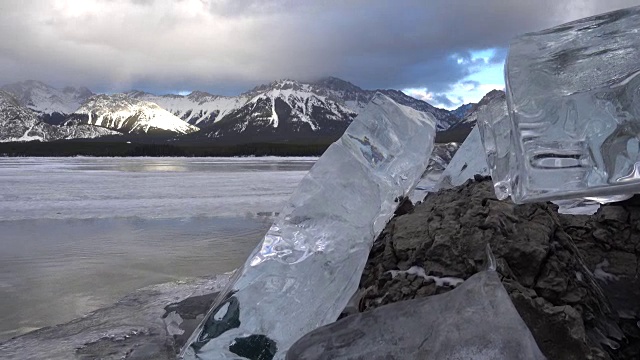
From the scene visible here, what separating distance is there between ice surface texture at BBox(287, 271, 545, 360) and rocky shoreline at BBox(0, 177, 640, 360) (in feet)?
0.10

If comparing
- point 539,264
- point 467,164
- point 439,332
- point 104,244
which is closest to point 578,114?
point 539,264

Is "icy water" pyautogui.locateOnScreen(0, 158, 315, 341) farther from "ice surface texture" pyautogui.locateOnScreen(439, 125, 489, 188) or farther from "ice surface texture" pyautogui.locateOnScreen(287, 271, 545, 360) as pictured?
"ice surface texture" pyautogui.locateOnScreen(287, 271, 545, 360)

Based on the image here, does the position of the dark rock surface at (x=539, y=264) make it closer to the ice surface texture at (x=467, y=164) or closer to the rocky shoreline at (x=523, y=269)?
the rocky shoreline at (x=523, y=269)

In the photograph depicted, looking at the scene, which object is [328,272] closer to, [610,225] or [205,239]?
[610,225]

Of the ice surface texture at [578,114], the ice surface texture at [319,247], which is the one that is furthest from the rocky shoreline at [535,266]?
the ice surface texture at [578,114]

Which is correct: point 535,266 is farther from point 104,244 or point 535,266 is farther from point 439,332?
point 104,244

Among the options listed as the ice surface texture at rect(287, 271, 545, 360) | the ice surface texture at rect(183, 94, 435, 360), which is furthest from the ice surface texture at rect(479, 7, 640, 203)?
the ice surface texture at rect(183, 94, 435, 360)

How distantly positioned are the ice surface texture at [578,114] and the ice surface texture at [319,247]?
1126mm

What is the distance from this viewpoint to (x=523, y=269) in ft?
9.13

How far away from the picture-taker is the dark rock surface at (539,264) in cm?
250

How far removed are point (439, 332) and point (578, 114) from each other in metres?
1.16

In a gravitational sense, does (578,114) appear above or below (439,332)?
above

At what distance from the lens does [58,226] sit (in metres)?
10.1

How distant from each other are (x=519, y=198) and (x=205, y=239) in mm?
7098
